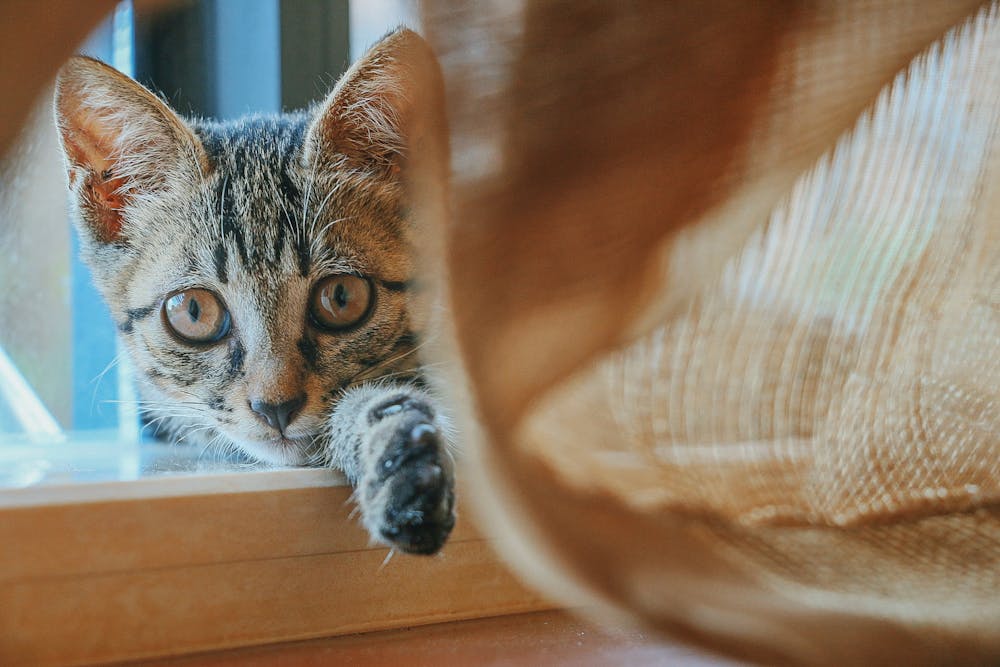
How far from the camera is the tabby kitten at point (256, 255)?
28.1 inches

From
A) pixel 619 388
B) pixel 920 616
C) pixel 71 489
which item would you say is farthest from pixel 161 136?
pixel 920 616

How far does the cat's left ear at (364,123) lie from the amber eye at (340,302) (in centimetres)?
12

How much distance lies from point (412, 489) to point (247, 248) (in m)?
0.36

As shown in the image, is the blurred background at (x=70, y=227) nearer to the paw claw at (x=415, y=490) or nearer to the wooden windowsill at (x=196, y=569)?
the wooden windowsill at (x=196, y=569)

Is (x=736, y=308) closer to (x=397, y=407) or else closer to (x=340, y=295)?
(x=397, y=407)

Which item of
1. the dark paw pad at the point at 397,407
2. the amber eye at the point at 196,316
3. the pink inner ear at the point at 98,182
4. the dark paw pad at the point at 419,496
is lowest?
the dark paw pad at the point at 419,496

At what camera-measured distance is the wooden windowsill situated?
21.4 inches

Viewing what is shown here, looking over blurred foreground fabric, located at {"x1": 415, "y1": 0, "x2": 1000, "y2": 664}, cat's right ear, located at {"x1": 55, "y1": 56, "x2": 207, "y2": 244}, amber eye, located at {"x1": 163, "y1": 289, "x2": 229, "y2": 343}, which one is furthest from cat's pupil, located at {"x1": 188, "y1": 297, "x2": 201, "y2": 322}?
blurred foreground fabric, located at {"x1": 415, "y1": 0, "x2": 1000, "y2": 664}

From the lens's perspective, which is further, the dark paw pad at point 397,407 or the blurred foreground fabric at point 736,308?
the dark paw pad at point 397,407

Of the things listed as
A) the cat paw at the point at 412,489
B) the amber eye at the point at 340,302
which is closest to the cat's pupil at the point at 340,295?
the amber eye at the point at 340,302

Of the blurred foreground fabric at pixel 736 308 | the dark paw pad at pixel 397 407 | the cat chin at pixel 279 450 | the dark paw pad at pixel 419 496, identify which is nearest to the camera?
the blurred foreground fabric at pixel 736 308

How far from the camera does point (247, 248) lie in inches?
29.6

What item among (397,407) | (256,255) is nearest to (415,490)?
(397,407)

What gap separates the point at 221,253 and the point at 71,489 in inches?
10.8
